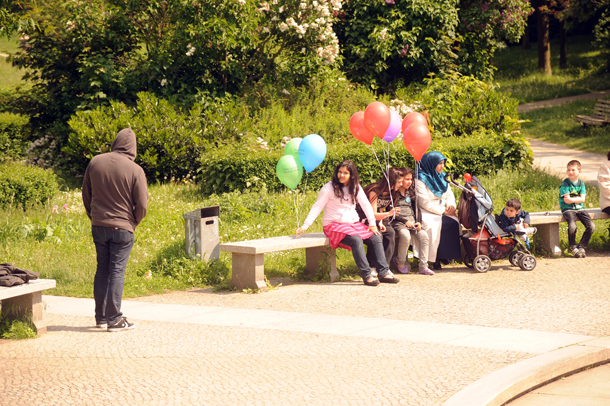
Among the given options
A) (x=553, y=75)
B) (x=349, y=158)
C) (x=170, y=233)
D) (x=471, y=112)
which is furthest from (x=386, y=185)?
(x=553, y=75)

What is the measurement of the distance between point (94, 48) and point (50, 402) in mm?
13309

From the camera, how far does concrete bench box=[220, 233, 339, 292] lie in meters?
8.17

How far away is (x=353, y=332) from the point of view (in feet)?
20.6

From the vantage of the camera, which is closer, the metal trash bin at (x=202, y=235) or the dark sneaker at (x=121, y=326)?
the dark sneaker at (x=121, y=326)

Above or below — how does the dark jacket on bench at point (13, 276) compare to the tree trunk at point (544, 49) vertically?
below

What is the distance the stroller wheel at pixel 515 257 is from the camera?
29.7 ft

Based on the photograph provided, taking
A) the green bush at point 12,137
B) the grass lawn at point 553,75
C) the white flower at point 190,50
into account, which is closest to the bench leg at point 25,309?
the white flower at point 190,50

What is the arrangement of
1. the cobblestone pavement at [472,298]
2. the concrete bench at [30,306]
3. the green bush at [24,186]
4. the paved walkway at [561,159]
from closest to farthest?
the concrete bench at [30,306] → the cobblestone pavement at [472,298] → the green bush at [24,186] → the paved walkway at [561,159]

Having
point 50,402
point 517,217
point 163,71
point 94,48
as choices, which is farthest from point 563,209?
point 94,48

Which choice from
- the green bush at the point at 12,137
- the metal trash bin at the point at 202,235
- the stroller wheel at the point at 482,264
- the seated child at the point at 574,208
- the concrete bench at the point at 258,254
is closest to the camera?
the concrete bench at the point at 258,254

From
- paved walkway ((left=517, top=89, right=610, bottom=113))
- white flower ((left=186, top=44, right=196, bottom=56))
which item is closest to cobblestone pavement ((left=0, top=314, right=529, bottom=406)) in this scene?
white flower ((left=186, top=44, right=196, bottom=56))

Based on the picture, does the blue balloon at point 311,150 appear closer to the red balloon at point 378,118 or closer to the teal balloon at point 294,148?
the teal balloon at point 294,148

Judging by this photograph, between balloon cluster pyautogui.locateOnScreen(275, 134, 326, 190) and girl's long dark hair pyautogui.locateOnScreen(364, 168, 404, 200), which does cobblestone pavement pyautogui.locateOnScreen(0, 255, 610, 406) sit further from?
balloon cluster pyautogui.locateOnScreen(275, 134, 326, 190)

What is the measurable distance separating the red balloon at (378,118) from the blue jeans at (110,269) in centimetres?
380
